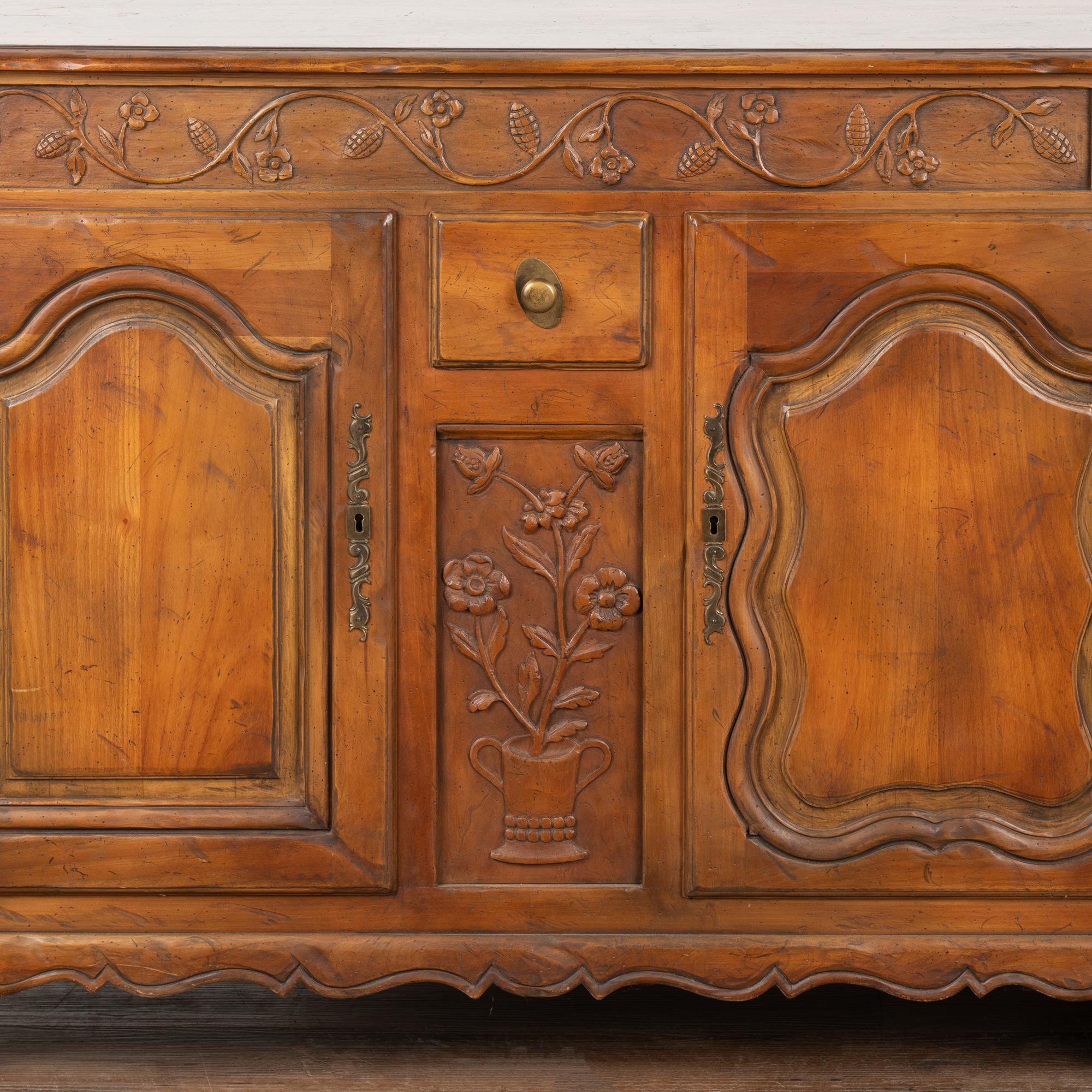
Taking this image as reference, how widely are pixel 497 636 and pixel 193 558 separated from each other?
379 millimetres

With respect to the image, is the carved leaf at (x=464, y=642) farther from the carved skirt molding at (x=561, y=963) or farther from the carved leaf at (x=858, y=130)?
the carved leaf at (x=858, y=130)

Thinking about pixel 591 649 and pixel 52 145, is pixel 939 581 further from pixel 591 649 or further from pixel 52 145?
pixel 52 145

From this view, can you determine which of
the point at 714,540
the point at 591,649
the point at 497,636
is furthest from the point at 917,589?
the point at 497,636

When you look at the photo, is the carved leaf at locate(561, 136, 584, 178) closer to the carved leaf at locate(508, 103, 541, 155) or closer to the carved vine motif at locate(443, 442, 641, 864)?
the carved leaf at locate(508, 103, 541, 155)

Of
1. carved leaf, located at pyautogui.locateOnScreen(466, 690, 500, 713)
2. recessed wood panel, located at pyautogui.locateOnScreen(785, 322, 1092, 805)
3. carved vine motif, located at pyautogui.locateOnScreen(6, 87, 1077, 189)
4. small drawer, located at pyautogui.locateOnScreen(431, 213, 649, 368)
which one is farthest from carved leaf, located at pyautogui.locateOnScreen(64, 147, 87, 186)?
recessed wood panel, located at pyautogui.locateOnScreen(785, 322, 1092, 805)

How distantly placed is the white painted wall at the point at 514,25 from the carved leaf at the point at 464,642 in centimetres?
72

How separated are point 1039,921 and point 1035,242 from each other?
2.68ft

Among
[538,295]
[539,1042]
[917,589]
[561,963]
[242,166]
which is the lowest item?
[539,1042]

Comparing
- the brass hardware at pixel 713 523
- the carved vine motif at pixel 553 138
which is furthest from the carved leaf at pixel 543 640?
the carved vine motif at pixel 553 138

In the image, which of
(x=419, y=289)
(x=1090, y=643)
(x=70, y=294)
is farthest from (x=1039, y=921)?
(x=70, y=294)

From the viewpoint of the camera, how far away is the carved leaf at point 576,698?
3.87 ft

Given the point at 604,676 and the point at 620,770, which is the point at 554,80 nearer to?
the point at 604,676

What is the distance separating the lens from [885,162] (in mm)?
1148

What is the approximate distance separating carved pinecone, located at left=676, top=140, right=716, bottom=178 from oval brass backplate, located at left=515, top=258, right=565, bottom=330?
198mm
